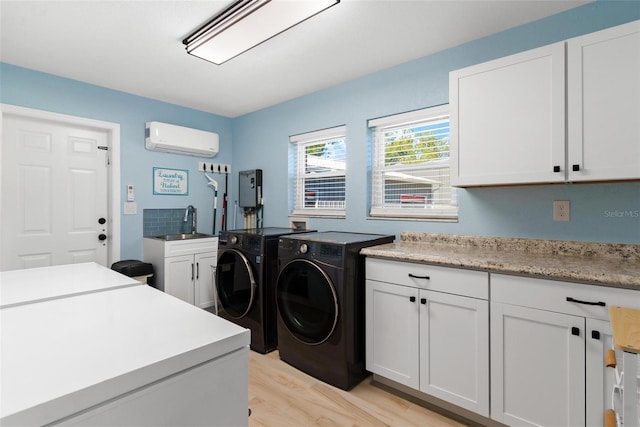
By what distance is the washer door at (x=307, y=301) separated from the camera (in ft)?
7.08

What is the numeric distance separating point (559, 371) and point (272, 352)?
201cm

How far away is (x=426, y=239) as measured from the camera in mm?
2475

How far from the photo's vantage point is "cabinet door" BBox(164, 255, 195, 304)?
→ 319 cm

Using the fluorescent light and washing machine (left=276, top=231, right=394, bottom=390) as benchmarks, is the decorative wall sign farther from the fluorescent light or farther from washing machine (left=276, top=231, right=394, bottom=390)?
washing machine (left=276, top=231, right=394, bottom=390)

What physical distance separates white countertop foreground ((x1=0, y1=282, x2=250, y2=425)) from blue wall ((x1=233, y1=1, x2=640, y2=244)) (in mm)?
1979

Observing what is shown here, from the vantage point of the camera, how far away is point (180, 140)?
3.56 metres

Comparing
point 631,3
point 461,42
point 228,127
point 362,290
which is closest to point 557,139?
point 631,3

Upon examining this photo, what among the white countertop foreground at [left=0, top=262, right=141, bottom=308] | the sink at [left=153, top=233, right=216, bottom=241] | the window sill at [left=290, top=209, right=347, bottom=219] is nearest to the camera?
the white countertop foreground at [left=0, top=262, right=141, bottom=308]

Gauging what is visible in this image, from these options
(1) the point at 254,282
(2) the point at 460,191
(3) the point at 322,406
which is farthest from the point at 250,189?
(3) the point at 322,406

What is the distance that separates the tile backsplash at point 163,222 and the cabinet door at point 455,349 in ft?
9.65

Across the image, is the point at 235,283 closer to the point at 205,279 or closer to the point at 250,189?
the point at 205,279

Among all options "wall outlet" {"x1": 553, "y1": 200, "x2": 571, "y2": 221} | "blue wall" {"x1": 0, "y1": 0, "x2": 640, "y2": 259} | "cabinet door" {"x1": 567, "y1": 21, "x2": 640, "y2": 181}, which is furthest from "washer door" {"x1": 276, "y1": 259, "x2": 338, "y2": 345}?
"cabinet door" {"x1": 567, "y1": 21, "x2": 640, "y2": 181}

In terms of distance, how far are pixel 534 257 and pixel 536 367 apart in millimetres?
618

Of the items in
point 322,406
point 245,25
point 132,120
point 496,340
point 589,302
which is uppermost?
point 245,25
